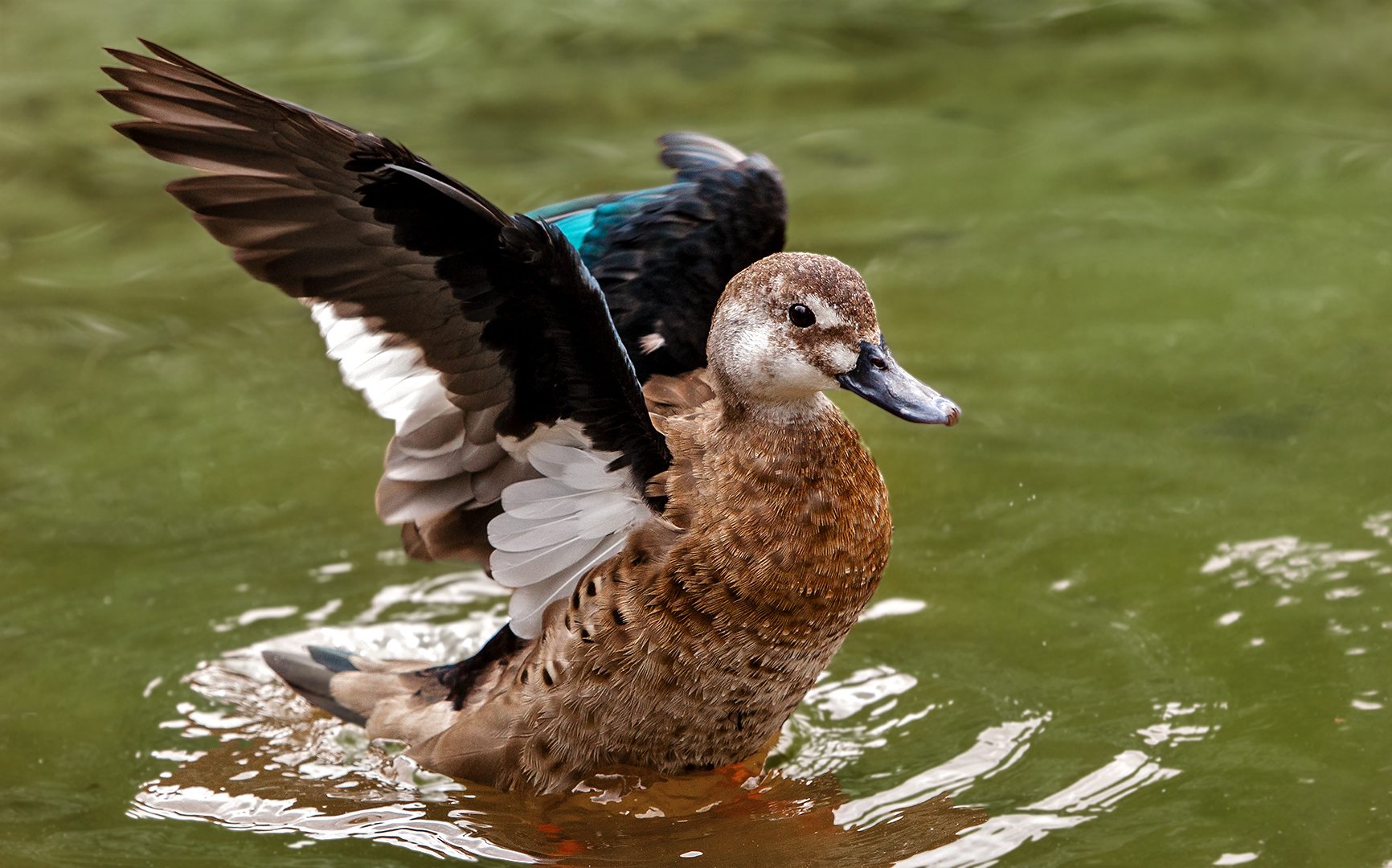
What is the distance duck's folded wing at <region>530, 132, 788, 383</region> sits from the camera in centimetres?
502

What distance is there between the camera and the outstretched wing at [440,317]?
3693 mm

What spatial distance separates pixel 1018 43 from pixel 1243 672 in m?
5.96

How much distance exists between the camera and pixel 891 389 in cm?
413

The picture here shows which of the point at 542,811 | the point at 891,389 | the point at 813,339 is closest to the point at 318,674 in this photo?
the point at 542,811

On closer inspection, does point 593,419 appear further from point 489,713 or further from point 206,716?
point 206,716

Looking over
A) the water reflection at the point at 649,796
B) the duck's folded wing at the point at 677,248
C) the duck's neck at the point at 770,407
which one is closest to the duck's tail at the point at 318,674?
the water reflection at the point at 649,796

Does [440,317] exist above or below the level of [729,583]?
above

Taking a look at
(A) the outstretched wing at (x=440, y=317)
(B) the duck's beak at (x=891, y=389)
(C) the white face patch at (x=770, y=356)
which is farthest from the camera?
(C) the white face patch at (x=770, y=356)

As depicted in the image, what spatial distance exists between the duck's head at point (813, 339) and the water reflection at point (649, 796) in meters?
1.14

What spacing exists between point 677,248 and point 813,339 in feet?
3.52

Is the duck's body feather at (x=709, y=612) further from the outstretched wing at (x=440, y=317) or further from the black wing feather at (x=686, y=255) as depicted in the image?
the black wing feather at (x=686, y=255)

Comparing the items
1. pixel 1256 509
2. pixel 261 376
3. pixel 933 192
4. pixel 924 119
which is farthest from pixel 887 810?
pixel 924 119

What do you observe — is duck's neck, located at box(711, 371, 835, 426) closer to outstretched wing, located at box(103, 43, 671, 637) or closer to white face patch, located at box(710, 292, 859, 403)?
white face patch, located at box(710, 292, 859, 403)

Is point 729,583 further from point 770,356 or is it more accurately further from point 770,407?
point 770,356
